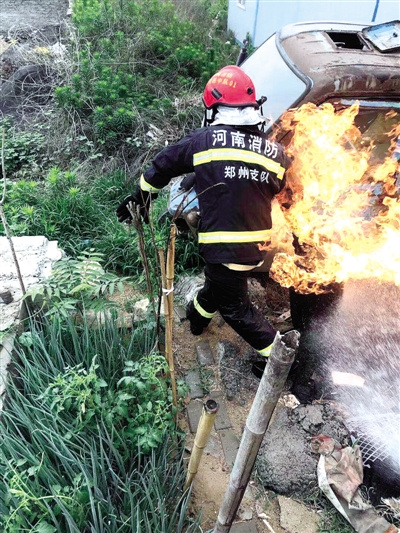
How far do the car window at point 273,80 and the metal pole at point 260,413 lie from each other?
2624 mm

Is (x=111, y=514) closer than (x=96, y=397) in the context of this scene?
Yes

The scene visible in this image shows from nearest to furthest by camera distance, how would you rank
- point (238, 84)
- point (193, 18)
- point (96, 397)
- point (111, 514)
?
point (111, 514)
point (96, 397)
point (238, 84)
point (193, 18)

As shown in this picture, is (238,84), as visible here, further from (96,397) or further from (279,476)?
(279,476)

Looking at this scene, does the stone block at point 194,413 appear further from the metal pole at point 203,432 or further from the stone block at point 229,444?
the metal pole at point 203,432

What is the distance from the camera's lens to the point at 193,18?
9953 mm

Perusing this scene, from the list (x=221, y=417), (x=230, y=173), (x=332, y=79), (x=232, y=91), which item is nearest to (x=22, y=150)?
(x=232, y=91)

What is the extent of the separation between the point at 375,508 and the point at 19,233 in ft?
12.7

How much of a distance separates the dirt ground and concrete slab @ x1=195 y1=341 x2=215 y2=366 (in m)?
0.04

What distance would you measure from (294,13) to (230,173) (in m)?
6.23

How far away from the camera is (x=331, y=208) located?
3422 mm

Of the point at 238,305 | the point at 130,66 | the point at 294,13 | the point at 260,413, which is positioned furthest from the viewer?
the point at 294,13

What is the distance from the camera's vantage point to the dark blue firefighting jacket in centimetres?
274

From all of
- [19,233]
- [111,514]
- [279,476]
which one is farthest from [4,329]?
[279,476]

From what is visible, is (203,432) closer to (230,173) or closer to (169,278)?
(169,278)
